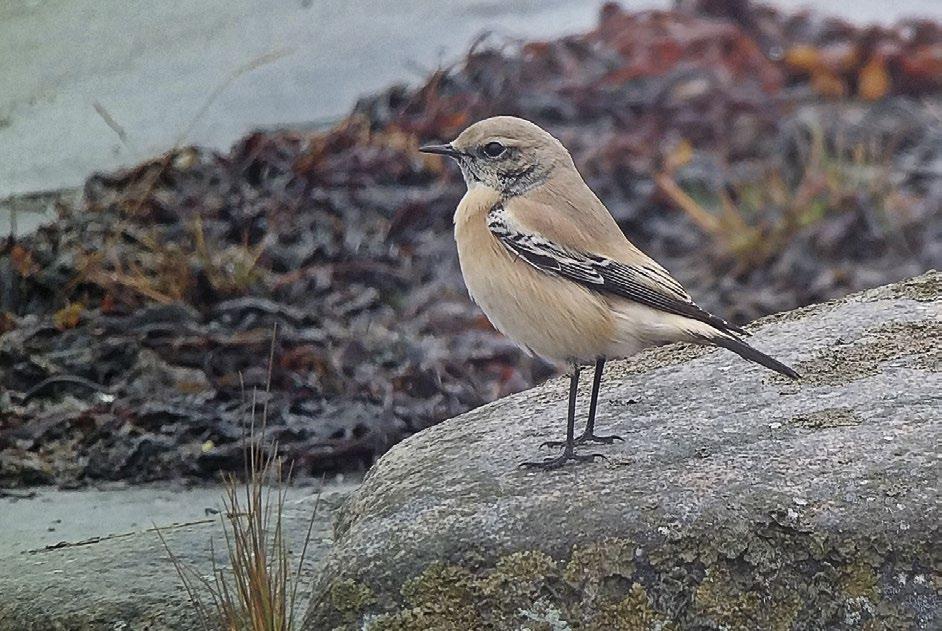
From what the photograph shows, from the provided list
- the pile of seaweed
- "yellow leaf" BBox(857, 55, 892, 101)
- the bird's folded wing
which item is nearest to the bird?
the bird's folded wing

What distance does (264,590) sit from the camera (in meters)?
3.62

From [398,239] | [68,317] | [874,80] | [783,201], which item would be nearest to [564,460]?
[68,317]

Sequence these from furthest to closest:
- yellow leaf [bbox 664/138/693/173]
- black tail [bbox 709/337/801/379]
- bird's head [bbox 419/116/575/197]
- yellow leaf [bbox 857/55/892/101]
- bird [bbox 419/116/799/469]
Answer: yellow leaf [bbox 857/55/892/101]
yellow leaf [bbox 664/138/693/173]
bird's head [bbox 419/116/575/197]
bird [bbox 419/116/799/469]
black tail [bbox 709/337/801/379]

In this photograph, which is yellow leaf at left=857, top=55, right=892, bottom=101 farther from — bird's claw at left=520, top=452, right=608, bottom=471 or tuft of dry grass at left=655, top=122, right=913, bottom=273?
bird's claw at left=520, top=452, right=608, bottom=471

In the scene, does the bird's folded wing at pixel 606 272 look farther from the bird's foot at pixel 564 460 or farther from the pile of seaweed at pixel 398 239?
the pile of seaweed at pixel 398 239

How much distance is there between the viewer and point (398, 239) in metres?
7.39

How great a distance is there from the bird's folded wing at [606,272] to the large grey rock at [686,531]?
0.34m

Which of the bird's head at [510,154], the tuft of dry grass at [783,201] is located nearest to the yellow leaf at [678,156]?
the tuft of dry grass at [783,201]

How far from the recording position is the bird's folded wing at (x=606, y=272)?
3.91 m

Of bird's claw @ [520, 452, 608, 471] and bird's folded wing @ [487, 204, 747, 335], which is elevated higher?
bird's folded wing @ [487, 204, 747, 335]

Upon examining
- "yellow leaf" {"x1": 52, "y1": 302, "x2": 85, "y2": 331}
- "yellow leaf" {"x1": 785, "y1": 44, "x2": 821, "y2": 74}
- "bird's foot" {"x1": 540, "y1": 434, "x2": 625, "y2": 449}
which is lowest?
"yellow leaf" {"x1": 52, "y1": 302, "x2": 85, "y2": 331}

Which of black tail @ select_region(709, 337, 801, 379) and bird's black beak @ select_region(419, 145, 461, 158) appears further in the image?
bird's black beak @ select_region(419, 145, 461, 158)

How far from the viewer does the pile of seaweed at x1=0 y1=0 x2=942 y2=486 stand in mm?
5898

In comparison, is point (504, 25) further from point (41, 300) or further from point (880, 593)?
point (880, 593)
